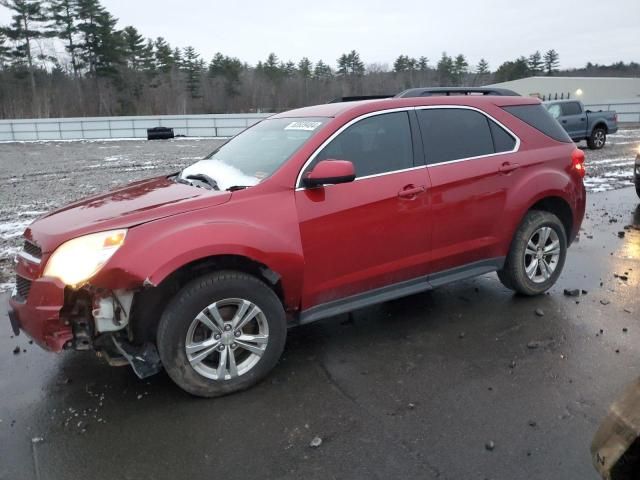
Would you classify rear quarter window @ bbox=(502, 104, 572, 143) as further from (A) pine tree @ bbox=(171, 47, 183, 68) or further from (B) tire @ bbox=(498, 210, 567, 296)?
(A) pine tree @ bbox=(171, 47, 183, 68)

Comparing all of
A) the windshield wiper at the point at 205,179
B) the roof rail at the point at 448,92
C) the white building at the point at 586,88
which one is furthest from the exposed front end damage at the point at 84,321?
the white building at the point at 586,88

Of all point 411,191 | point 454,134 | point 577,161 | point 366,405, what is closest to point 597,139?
point 577,161

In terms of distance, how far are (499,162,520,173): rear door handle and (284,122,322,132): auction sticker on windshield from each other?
1691mm

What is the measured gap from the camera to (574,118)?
713 inches

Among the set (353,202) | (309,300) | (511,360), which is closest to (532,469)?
(511,360)

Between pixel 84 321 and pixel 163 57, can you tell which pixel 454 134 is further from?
pixel 163 57

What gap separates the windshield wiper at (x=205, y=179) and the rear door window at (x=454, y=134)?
1696mm

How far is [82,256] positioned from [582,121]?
1918 cm

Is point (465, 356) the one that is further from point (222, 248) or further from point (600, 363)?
point (222, 248)

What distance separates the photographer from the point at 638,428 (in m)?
1.37

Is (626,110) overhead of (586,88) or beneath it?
beneath

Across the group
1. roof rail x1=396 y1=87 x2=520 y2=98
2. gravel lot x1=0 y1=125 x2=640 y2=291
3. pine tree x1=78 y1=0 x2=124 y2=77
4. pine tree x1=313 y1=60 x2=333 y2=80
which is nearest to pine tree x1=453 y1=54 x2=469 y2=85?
pine tree x1=313 y1=60 x2=333 y2=80

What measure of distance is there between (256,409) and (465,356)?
1616 millimetres

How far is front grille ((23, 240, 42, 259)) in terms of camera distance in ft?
10.3
